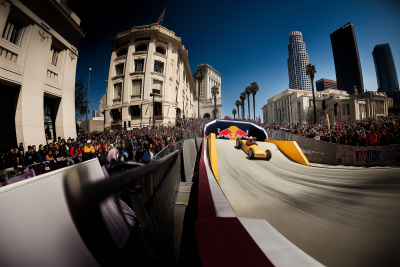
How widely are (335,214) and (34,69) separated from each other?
50.6 feet

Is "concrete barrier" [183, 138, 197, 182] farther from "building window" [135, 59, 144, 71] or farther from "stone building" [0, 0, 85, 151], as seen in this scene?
"building window" [135, 59, 144, 71]

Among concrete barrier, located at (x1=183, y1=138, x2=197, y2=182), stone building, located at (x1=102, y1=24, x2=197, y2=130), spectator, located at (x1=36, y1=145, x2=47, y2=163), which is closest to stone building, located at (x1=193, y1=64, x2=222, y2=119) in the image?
stone building, located at (x1=102, y1=24, x2=197, y2=130)

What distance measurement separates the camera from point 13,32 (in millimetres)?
9047

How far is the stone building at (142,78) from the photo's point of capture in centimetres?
3102

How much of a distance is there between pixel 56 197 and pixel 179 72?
4352cm

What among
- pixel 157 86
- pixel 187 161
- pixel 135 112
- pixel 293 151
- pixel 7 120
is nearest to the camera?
pixel 7 120

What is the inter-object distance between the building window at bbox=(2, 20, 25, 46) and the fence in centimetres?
2072

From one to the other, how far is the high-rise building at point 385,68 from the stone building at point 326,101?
2474 cm

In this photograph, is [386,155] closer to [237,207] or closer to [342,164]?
[342,164]

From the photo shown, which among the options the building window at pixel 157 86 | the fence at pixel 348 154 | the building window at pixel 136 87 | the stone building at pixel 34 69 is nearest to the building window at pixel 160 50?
the building window at pixel 157 86

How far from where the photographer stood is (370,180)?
389cm

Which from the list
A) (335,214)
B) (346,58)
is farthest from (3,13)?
(346,58)

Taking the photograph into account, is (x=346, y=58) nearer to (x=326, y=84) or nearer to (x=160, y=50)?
(x=326, y=84)

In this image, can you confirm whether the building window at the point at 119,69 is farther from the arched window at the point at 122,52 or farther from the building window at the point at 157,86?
the building window at the point at 157,86
